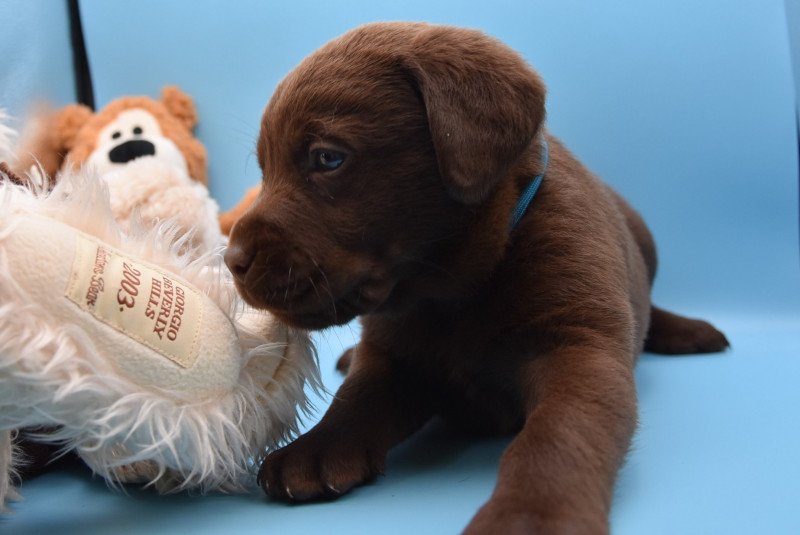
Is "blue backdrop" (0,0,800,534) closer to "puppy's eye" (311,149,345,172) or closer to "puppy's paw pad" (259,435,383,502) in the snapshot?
"puppy's paw pad" (259,435,383,502)

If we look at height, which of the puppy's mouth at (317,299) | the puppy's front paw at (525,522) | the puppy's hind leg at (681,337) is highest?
the puppy's mouth at (317,299)

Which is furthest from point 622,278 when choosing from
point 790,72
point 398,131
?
point 790,72

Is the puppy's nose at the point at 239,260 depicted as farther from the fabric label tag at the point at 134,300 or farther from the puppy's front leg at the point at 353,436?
the puppy's front leg at the point at 353,436

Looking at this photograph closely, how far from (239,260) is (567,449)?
0.62 meters

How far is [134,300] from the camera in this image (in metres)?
1.27

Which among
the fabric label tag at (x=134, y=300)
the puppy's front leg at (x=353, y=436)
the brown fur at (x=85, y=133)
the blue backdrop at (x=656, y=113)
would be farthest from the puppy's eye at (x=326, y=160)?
the brown fur at (x=85, y=133)

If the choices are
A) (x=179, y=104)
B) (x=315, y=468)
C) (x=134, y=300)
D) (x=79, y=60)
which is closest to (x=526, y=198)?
(x=315, y=468)

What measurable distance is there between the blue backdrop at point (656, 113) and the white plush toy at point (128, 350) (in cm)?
44

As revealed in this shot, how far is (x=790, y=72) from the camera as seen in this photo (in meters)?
3.22

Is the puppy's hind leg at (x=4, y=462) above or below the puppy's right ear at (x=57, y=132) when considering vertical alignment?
above

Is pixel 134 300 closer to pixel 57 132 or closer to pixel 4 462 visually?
pixel 4 462

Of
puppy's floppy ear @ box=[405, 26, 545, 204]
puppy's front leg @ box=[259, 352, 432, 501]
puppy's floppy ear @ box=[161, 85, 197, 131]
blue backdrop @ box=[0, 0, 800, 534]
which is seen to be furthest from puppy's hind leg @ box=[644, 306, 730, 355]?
puppy's floppy ear @ box=[161, 85, 197, 131]

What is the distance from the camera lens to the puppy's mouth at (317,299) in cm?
144

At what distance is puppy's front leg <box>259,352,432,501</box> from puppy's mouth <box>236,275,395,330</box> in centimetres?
21
